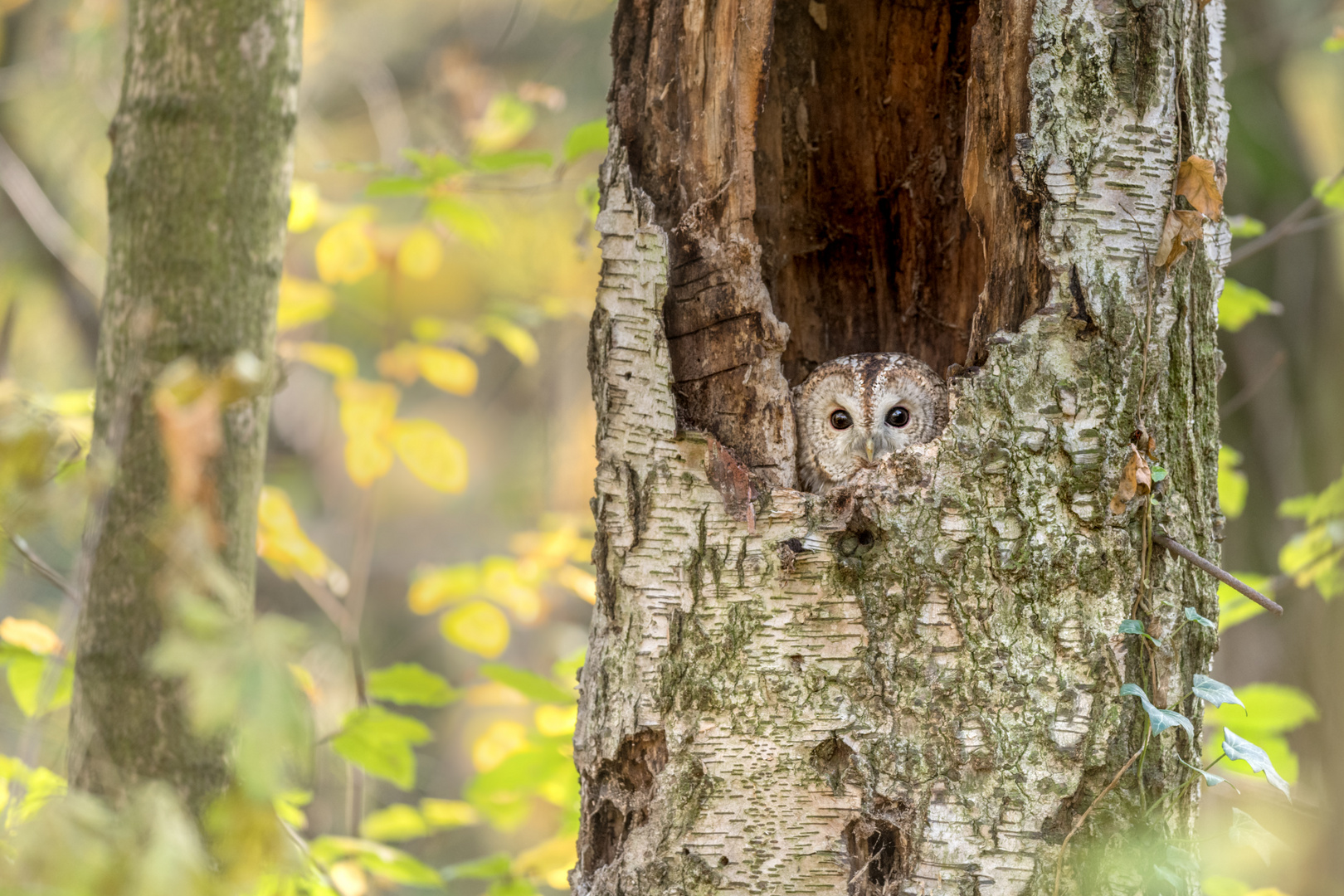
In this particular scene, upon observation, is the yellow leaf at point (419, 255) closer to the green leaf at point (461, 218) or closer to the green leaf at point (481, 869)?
the green leaf at point (461, 218)

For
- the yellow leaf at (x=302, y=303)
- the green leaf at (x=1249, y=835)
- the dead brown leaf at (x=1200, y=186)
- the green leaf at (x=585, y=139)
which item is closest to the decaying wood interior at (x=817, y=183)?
the dead brown leaf at (x=1200, y=186)

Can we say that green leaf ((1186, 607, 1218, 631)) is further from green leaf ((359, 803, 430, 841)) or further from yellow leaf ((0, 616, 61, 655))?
yellow leaf ((0, 616, 61, 655))

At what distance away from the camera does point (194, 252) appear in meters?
2.37

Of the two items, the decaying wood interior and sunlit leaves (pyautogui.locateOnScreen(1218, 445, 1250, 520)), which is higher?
the decaying wood interior

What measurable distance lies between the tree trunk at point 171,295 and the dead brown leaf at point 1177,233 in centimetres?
196

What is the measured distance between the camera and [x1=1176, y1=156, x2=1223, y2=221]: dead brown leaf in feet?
5.61

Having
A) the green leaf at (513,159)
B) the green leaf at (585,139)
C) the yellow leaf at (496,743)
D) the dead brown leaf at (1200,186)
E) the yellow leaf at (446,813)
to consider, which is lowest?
the yellow leaf at (446,813)

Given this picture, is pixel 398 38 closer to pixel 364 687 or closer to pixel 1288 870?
pixel 364 687

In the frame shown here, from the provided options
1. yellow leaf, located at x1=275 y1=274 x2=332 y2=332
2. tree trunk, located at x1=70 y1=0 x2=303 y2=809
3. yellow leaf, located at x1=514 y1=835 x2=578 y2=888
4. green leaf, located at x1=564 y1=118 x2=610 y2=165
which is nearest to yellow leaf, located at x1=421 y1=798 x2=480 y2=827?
yellow leaf, located at x1=514 y1=835 x2=578 y2=888

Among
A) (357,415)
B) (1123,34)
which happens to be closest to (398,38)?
(357,415)

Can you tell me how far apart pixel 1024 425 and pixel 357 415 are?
225 centimetres

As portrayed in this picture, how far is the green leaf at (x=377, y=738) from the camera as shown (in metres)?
2.45

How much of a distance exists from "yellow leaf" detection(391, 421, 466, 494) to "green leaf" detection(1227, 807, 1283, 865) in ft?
7.21

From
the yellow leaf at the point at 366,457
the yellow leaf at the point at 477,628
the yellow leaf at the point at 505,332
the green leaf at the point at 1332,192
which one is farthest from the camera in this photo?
the yellow leaf at the point at 505,332
